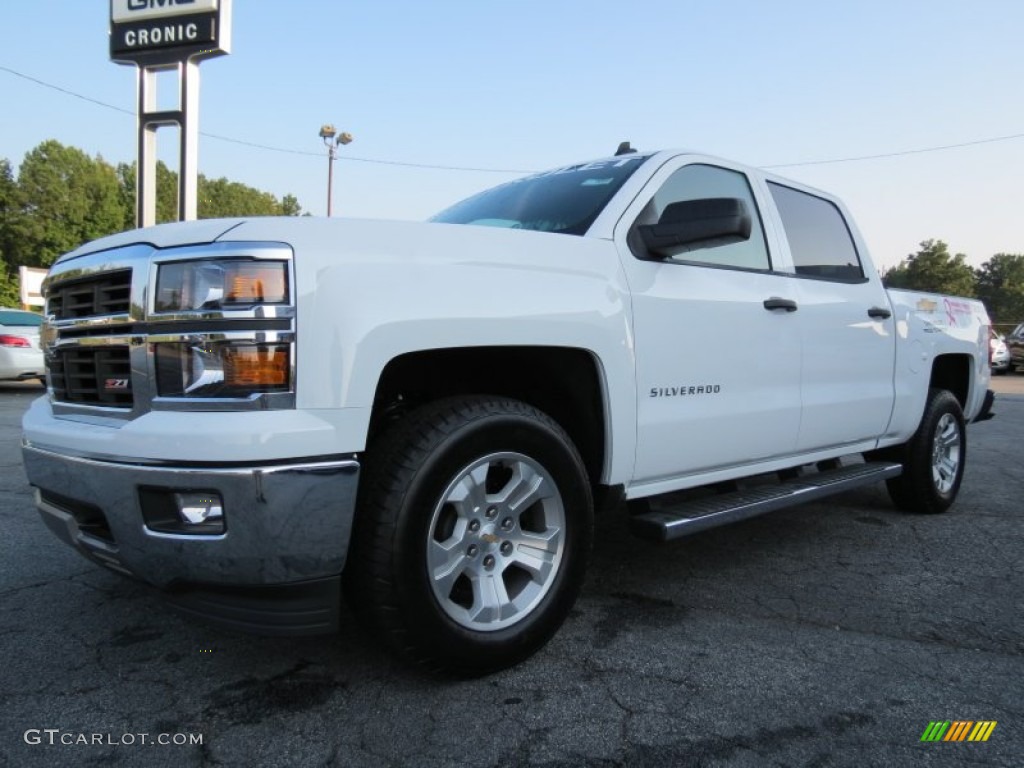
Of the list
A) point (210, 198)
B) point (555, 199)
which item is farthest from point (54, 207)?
point (555, 199)

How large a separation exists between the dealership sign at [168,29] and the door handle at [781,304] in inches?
511

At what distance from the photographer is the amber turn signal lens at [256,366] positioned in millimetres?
1942

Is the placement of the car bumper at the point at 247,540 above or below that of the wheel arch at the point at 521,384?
below

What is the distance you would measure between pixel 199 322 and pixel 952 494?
4963 millimetres

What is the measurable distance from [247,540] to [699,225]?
1.90m

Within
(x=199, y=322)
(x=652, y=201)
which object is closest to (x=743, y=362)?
(x=652, y=201)

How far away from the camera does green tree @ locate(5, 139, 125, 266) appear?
50.3m

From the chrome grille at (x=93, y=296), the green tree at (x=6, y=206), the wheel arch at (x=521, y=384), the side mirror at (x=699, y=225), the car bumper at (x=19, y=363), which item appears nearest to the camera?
the chrome grille at (x=93, y=296)

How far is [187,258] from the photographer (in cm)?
200

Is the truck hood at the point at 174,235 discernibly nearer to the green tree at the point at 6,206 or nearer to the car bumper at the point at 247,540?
the car bumper at the point at 247,540

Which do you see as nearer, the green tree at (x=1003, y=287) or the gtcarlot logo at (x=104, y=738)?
the gtcarlot logo at (x=104, y=738)

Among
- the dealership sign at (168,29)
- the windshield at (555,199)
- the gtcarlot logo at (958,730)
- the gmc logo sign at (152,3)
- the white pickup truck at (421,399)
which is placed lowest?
the gtcarlot logo at (958,730)

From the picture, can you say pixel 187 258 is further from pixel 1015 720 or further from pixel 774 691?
pixel 1015 720

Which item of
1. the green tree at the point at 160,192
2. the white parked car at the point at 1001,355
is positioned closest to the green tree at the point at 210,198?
the green tree at the point at 160,192
